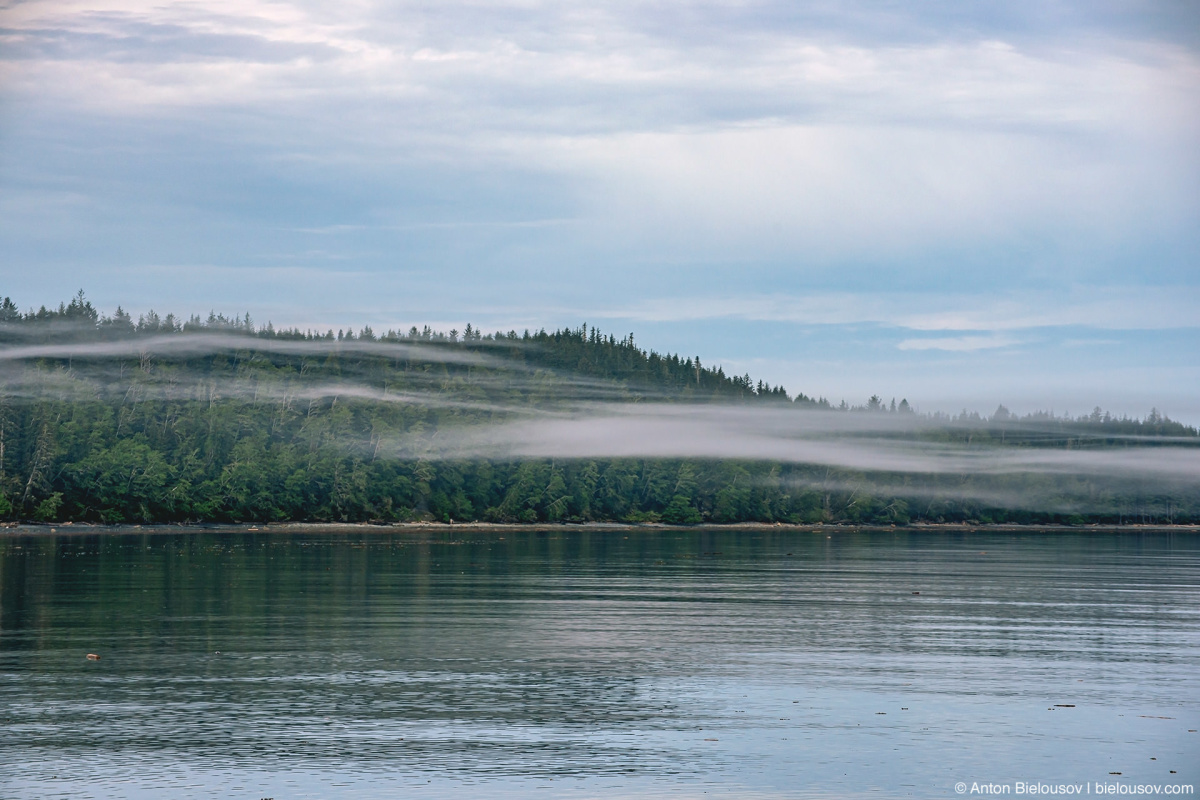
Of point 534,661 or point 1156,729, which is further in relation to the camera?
point 534,661

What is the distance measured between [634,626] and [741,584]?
101 ft

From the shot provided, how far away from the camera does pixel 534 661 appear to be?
127ft

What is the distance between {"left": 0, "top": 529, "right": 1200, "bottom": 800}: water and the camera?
80.5 feet

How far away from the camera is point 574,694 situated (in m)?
32.9

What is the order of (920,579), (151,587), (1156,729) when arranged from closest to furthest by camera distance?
(1156,729) < (151,587) < (920,579)

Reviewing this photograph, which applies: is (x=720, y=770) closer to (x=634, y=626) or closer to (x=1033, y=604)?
(x=634, y=626)

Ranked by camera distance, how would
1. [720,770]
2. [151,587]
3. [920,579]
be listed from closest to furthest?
[720,770]
[151,587]
[920,579]

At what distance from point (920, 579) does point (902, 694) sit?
58914 millimetres

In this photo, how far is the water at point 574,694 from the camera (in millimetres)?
24531

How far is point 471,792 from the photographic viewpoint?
913 inches

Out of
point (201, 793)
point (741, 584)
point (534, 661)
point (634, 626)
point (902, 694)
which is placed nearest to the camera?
point (201, 793)

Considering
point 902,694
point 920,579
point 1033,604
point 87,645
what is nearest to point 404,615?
point 87,645

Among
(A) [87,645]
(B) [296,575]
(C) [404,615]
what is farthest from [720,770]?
(B) [296,575]

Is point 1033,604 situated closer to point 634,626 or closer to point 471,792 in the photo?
point 634,626
